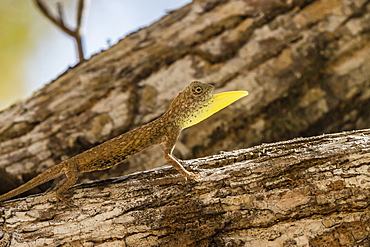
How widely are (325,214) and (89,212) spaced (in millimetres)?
1736

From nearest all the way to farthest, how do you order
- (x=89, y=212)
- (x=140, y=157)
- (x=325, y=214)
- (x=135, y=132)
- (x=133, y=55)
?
(x=325, y=214), (x=89, y=212), (x=135, y=132), (x=140, y=157), (x=133, y=55)

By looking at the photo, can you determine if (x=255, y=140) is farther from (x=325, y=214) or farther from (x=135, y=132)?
(x=325, y=214)

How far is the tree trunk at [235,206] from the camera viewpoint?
106 inches

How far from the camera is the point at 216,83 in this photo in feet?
17.7

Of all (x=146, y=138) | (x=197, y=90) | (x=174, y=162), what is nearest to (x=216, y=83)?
(x=197, y=90)

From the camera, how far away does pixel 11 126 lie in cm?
501

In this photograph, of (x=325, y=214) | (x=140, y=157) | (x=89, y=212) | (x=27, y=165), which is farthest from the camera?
(x=140, y=157)

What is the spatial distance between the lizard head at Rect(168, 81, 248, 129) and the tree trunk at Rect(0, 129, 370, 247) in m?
0.68

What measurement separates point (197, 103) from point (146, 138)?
0.59 meters

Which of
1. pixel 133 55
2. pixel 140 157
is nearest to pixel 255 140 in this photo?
pixel 140 157

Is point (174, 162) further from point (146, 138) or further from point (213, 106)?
point (213, 106)

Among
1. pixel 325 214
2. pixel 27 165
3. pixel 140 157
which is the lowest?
pixel 325 214

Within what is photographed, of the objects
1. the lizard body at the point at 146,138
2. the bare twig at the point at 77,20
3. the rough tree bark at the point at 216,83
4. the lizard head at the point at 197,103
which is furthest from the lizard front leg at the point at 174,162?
the bare twig at the point at 77,20

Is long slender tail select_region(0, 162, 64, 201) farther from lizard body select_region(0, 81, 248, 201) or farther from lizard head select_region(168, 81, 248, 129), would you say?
lizard head select_region(168, 81, 248, 129)
